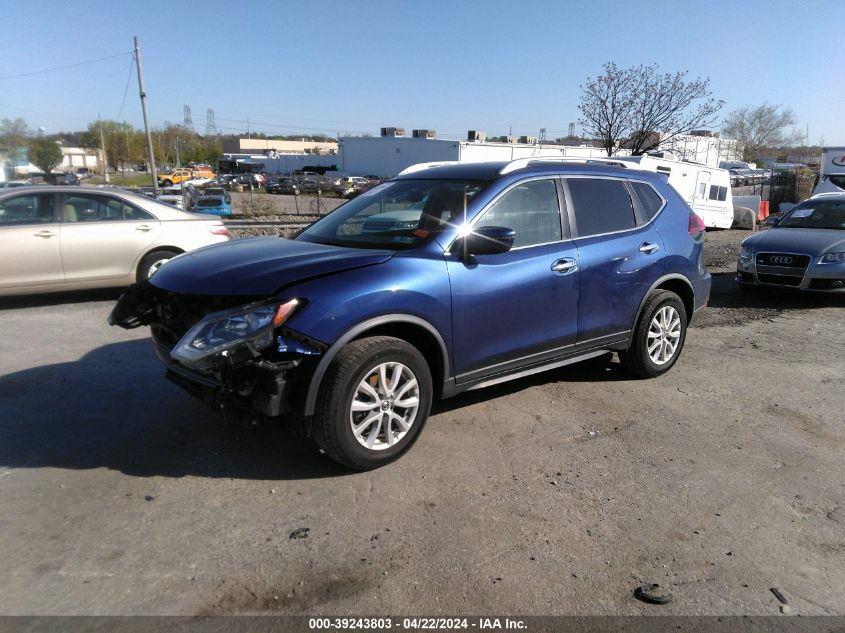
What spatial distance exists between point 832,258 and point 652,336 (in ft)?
15.9

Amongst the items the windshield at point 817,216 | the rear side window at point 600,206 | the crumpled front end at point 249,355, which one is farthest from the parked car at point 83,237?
the windshield at point 817,216

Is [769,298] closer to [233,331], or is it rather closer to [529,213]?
[529,213]

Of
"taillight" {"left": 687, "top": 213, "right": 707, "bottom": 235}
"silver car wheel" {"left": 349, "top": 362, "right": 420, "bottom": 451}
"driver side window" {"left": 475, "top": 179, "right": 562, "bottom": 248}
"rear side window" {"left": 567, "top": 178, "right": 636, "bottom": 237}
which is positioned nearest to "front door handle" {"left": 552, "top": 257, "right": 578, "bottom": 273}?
"driver side window" {"left": 475, "top": 179, "right": 562, "bottom": 248}

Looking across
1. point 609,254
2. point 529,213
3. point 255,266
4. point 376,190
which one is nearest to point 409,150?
point 376,190

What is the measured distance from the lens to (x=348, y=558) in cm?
292

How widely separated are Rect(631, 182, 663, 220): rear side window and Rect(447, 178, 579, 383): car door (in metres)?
1.06

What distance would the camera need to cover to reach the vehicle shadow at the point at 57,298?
26.1 ft

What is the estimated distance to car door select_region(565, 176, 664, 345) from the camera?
4723 mm

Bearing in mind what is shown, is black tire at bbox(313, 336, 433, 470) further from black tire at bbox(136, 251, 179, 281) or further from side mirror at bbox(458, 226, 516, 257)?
black tire at bbox(136, 251, 179, 281)

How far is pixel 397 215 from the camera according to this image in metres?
4.54

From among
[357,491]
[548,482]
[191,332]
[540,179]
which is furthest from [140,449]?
[540,179]

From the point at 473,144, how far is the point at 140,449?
53179 mm

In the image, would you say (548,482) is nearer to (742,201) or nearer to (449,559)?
(449,559)

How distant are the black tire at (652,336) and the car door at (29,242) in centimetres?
677
